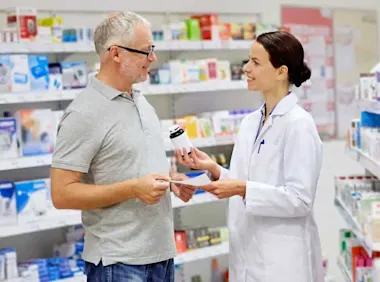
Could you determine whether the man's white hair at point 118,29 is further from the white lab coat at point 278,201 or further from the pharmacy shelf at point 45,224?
the pharmacy shelf at point 45,224

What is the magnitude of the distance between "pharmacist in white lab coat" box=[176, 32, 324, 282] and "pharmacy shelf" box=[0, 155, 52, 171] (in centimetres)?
169

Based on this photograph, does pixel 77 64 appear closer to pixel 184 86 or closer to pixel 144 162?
pixel 184 86

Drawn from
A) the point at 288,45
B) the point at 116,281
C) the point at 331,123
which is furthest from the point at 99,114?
the point at 331,123

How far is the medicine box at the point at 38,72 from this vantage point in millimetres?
4547

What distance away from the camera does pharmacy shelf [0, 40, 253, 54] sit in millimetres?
4469

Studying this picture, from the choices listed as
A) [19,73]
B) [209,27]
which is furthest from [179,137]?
[209,27]

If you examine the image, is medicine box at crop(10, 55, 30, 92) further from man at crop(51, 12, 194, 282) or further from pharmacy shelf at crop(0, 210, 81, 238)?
man at crop(51, 12, 194, 282)

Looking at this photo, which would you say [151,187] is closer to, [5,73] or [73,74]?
[5,73]

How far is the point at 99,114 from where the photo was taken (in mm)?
2719

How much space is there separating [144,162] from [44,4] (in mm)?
2718

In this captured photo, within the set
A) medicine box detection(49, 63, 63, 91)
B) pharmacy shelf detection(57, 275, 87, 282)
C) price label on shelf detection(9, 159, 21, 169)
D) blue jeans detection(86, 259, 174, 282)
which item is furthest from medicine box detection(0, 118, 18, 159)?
blue jeans detection(86, 259, 174, 282)

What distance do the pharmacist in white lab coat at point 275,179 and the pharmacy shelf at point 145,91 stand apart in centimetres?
172

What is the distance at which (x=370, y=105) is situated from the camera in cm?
392

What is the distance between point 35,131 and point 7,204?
503 mm
